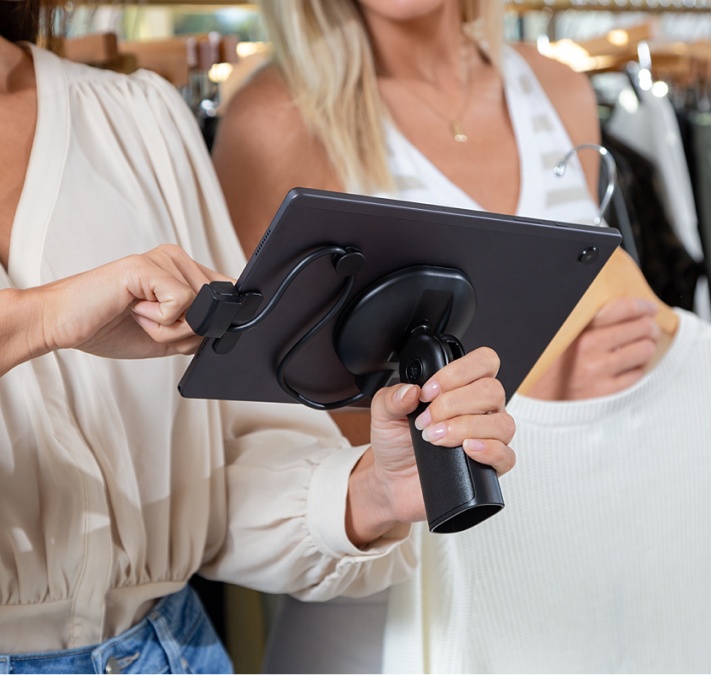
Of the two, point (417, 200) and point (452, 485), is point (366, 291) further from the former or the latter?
point (417, 200)

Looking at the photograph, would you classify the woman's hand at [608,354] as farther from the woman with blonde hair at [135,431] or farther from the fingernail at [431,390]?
the fingernail at [431,390]

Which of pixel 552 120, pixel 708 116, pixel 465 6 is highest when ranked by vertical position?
pixel 465 6

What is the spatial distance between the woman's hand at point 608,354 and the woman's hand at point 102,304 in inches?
20.2

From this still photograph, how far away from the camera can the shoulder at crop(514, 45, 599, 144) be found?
1.24 metres

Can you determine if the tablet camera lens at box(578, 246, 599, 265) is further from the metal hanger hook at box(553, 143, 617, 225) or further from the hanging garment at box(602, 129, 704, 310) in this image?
the hanging garment at box(602, 129, 704, 310)

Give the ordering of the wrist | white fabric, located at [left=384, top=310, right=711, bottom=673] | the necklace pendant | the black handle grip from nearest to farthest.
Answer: the black handle grip
the wrist
white fabric, located at [left=384, top=310, right=711, bottom=673]
the necklace pendant

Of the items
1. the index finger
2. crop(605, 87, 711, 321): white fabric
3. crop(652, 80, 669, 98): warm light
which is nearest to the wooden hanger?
the index finger

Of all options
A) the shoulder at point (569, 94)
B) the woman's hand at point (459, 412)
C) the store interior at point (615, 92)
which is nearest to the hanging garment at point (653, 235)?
the store interior at point (615, 92)

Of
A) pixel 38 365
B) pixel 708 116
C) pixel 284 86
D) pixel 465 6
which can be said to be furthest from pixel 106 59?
A: pixel 708 116

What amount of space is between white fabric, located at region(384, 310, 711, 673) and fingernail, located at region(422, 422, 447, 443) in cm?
37

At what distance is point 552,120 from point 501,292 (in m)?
0.61

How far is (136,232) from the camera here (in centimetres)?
82

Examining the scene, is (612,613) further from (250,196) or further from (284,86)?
(284,86)

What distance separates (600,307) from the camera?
3.28 feet
